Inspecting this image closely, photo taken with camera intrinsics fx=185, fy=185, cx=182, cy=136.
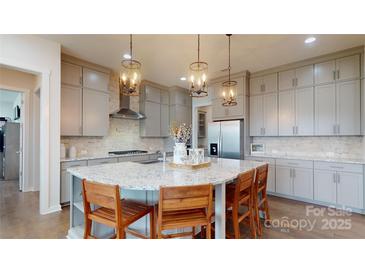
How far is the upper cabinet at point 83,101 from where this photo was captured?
11.8 ft

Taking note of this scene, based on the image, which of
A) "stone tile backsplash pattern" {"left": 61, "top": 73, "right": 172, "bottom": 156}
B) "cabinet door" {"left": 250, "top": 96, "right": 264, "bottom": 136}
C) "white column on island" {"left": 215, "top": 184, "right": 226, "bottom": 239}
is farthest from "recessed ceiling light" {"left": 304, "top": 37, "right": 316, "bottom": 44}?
"stone tile backsplash pattern" {"left": 61, "top": 73, "right": 172, "bottom": 156}

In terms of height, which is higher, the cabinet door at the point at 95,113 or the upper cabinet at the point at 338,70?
the upper cabinet at the point at 338,70

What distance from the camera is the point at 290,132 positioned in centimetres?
413

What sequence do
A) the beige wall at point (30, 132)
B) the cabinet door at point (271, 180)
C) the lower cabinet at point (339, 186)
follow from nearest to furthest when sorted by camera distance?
the lower cabinet at point (339, 186) → the cabinet door at point (271, 180) → the beige wall at point (30, 132)

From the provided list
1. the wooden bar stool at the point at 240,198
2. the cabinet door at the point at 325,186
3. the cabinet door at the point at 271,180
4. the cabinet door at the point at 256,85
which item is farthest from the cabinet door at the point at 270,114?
the wooden bar stool at the point at 240,198

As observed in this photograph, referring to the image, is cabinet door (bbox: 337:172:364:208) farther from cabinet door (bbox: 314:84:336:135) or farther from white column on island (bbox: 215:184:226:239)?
white column on island (bbox: 215:184:226:239)

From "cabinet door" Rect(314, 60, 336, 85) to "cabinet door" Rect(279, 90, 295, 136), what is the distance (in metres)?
0.52

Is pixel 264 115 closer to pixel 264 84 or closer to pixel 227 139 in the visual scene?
pixel 264 84

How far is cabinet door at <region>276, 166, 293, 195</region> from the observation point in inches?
151

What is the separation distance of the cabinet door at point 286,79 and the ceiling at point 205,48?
0.85ft

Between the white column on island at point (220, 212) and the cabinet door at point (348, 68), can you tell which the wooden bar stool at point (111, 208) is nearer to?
the white column on island at point (220, 212)

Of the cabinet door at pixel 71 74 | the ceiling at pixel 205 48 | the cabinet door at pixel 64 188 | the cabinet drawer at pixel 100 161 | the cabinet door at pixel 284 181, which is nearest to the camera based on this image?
the ceiling at pixel 205 48
